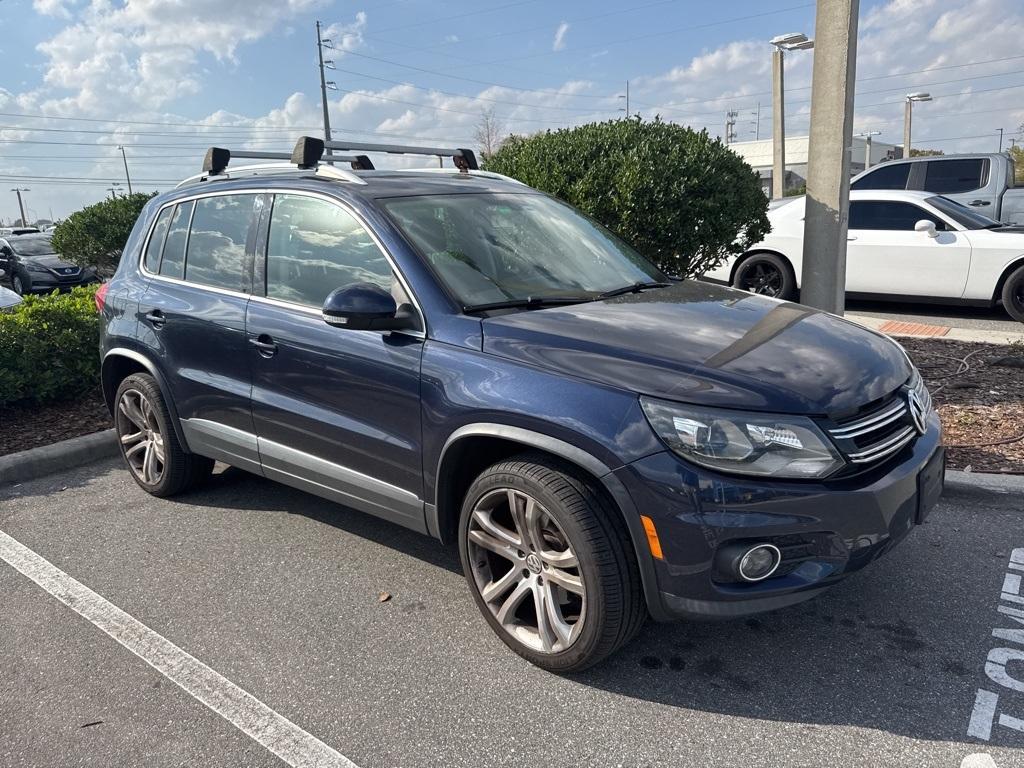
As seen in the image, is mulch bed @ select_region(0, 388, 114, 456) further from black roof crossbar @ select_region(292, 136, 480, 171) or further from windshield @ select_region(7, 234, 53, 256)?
windshield @ select_region(7, 234, 53, 256)

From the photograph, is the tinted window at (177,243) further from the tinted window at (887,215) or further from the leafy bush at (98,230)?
the leafy bush at (98,230)

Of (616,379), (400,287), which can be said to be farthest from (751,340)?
(400,287)

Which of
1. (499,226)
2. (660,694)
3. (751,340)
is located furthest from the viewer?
(499,226)

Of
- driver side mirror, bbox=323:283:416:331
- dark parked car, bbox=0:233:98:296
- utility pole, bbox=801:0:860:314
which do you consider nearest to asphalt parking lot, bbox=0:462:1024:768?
driver side mirror, bbox=323:283:416:331

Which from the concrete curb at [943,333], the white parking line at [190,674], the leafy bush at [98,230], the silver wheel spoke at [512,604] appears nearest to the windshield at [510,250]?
the silver wheel spoke at [512,604]

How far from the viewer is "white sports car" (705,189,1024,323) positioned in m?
8.91

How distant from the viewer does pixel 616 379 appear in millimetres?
2707

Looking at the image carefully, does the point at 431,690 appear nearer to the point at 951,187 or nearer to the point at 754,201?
the point at 754,201

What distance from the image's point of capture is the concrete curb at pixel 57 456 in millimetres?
5281

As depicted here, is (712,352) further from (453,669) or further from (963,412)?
(963,412)

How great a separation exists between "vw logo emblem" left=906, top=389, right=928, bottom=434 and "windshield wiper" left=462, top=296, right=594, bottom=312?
4.25 feet

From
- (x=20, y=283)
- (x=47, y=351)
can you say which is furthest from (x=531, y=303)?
(x=20, y=283)

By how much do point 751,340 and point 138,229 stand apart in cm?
372

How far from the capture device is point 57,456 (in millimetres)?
5449
